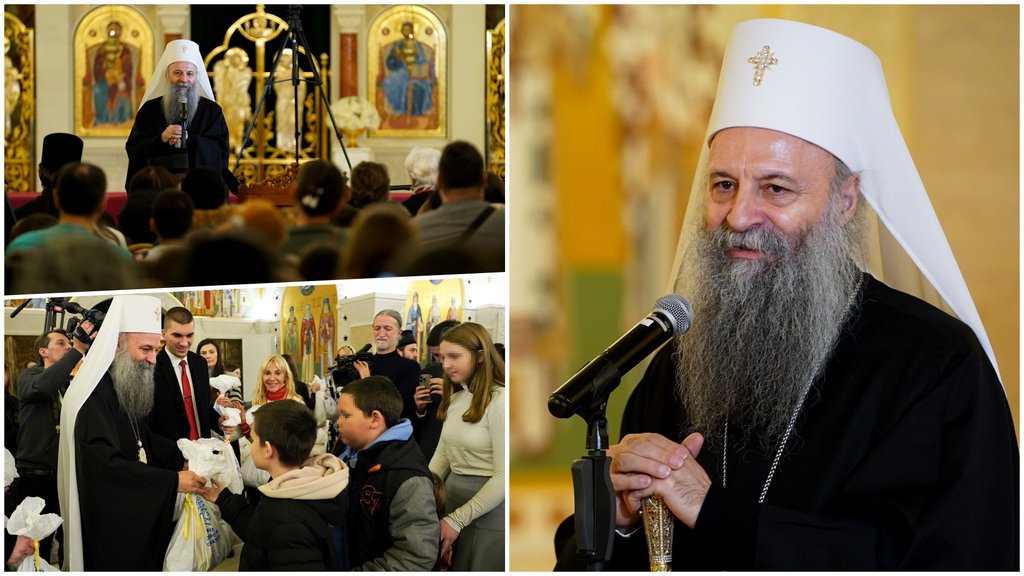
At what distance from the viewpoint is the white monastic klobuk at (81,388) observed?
386cm

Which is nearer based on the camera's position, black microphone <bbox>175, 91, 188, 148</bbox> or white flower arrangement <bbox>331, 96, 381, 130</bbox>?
black microphone <bbox>175, 91, 188, 148</bbox>

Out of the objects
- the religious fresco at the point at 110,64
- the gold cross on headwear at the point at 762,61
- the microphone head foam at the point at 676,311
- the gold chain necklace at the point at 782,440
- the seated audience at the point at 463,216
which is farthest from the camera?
the religious fresco at the point at 110,64

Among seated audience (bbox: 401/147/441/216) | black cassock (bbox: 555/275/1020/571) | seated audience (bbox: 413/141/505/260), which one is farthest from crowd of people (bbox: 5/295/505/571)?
black cassock (bbox: 555/275/1020/571)

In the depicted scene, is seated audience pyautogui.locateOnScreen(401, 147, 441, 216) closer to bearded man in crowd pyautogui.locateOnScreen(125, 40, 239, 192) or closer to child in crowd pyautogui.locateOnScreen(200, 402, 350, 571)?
bearded man in crowd pyautogui.locateOnScreen(125, 40, 239, 192)

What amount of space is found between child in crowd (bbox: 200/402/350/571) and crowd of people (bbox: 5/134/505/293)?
0.50 m

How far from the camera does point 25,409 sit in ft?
12.7

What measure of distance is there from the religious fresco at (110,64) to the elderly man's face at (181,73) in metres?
0.41

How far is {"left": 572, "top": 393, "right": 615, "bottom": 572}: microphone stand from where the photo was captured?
229 cm

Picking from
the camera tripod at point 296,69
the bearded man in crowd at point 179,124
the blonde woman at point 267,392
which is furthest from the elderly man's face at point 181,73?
the blonde woman at point 267,392

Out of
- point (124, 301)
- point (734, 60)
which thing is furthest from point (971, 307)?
point (124, 301)

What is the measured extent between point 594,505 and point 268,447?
1.91 meters

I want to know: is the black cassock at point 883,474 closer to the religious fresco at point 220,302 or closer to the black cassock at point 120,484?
the religious fresco at point 220,302

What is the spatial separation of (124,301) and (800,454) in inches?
87.2

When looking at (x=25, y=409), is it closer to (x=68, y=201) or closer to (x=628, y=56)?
(x=68, y=201)
